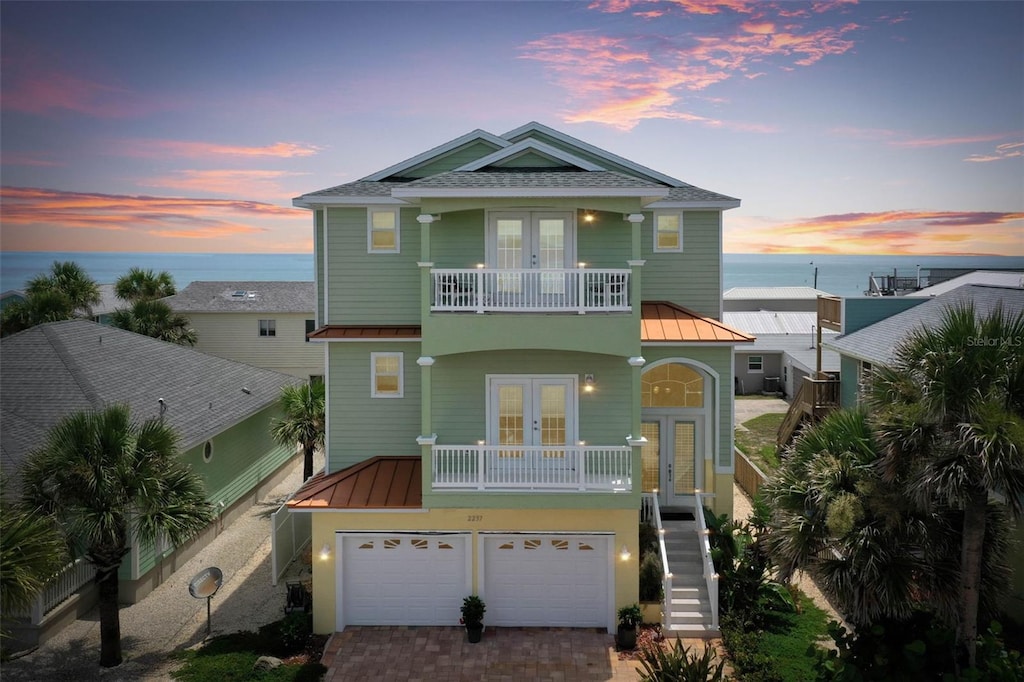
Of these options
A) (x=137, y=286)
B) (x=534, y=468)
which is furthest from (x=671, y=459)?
(x=137, y=286)

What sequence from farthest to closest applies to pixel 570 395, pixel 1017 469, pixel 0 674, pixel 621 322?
pixel 570 395, pixel 621 322, pixel 0 674, pixel 1017 469

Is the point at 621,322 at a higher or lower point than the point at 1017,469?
higher

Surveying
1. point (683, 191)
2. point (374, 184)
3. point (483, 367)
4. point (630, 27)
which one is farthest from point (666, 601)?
point (630, 27)

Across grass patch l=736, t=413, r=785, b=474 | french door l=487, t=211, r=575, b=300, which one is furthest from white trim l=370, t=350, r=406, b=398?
grass patch l=736, t=413, r=785, b=474

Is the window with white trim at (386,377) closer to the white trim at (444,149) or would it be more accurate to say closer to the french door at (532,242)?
the french door at (532,242)

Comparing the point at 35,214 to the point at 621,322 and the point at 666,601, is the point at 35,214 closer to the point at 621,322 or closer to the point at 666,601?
the point at 621,322

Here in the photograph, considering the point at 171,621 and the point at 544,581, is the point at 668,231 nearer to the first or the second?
the point at 544,581
